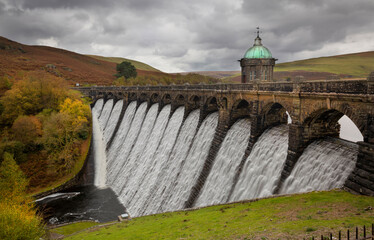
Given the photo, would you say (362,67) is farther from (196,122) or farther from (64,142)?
(64,142)

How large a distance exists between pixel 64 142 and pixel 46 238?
3367cm

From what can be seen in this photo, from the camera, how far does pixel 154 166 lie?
44.4m

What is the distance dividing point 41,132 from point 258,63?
5199 cm

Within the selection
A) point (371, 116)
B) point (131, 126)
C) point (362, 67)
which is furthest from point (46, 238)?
point (362, 67)

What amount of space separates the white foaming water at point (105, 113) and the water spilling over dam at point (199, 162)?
11556 millimetres

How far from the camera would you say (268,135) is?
87.1 ft

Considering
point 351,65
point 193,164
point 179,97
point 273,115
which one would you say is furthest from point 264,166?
point 351,65

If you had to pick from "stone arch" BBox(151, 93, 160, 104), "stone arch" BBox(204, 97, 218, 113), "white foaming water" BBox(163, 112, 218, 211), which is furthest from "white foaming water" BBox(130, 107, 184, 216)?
"stone arch" BBox(151, 93, 160, 104)

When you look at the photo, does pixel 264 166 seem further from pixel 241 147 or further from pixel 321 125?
pixel 321 125

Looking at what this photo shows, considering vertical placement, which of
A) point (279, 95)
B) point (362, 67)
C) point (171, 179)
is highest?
point (362, 67)

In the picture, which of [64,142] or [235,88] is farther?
[64,142]

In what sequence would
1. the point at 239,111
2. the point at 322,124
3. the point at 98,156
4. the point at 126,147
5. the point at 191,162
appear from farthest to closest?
the point at 98,156, the point at 126,147, the point at 191,162, the point at 239,111, the point at 322,124

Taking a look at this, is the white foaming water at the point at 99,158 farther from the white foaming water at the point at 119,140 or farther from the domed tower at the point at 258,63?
the domed tower at the point at 258,63

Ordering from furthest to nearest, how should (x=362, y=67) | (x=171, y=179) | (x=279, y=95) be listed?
(x=362, y=67) < (x=171, y=179) < (x=279, y=95)
